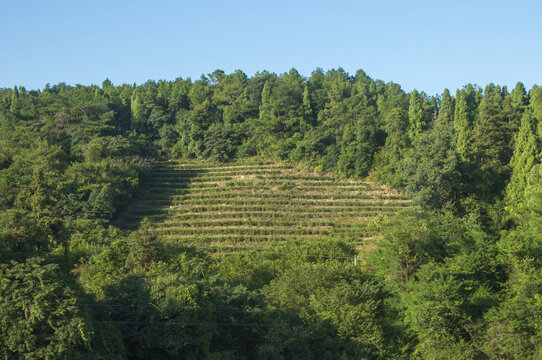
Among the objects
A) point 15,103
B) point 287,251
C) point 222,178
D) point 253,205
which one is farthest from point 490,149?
point 15,103

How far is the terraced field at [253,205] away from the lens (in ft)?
111

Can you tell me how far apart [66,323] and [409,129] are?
35227mm

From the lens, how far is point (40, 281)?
45.6 feet

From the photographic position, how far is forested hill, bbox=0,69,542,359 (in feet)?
51.1

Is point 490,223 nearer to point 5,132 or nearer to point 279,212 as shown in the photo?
point 279,212

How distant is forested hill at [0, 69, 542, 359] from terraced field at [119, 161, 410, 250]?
1572 mm

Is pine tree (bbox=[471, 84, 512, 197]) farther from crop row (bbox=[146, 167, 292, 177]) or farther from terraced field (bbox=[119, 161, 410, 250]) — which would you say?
crop row (bbox=[146, 167, 292, 177])

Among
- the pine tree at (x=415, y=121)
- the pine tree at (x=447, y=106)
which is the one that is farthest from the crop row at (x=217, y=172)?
the pine tree at (x=447, y=106)

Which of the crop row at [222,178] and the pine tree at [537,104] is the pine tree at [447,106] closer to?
the pine tree at [537,104]

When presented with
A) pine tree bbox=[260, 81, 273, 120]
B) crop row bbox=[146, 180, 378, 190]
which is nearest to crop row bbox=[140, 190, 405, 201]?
crop row bbox=[146, 180, 378, 190]

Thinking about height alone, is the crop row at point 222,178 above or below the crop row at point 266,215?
above

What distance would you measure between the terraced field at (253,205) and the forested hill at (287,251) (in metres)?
1.57

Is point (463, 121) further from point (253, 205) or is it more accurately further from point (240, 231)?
point (240, 231)

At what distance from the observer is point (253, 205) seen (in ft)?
124
